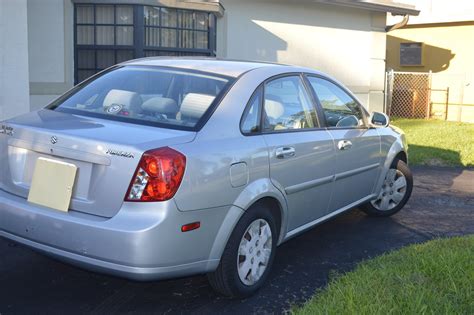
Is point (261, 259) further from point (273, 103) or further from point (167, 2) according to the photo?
point (167, 2)

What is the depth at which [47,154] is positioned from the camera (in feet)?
11.8

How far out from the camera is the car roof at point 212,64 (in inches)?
172

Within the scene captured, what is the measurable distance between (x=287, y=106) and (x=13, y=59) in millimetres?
4891

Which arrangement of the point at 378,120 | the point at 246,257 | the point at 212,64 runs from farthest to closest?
1. the point at 378,120
2. the point at 212,64
3. the point at 246,257

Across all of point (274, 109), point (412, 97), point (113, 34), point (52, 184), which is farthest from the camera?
point (412, 97)

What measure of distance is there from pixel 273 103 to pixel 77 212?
5.60 ft

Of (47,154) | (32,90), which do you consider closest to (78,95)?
(47,154)

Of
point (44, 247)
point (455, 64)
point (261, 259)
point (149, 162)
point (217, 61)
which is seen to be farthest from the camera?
point (455, 64)

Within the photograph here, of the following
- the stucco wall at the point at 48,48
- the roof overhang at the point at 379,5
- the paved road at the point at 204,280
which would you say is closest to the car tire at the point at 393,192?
the paved road at the point at 204,280

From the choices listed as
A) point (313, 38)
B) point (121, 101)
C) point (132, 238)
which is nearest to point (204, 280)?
point (132, 238)

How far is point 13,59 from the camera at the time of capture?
7.94 m

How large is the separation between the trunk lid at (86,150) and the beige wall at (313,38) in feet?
27.8

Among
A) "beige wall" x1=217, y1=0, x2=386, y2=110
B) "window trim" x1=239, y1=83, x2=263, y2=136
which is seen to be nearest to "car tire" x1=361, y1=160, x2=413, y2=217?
"window trim" x1=239, y1=83, x2=263, y2=136

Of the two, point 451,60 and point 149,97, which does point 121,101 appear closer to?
point 149,97
